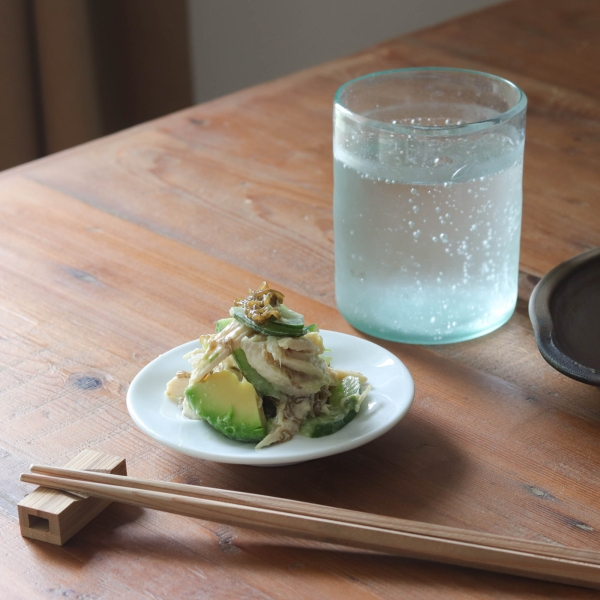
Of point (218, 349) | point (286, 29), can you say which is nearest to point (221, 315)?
point (218, 349)

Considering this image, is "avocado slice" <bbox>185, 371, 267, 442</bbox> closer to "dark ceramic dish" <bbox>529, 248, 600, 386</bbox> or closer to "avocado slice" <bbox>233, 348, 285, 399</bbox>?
"avocado slice" <bbox>233, 348, 285, 399</bbox>

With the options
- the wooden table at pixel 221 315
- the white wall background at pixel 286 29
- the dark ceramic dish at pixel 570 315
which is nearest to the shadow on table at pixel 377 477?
the wooden table at pixel 221 315

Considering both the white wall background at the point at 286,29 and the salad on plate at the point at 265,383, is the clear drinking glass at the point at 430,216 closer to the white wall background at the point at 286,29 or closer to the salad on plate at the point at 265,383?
the salad on plate at the point at 265,383

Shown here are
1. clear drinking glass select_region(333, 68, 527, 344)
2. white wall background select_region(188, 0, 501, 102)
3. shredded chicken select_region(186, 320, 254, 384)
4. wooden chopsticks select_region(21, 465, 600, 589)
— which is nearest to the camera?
wooden chopsticks select_region(21, 465, 600, 589)

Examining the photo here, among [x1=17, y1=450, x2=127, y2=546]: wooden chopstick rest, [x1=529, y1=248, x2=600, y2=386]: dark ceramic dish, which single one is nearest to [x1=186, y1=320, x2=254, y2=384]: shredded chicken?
[x1=17, y1=450, x2=127, y2=546]: wooden chopstick rest

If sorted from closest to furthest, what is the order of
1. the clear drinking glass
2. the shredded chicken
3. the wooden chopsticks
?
the wooden chopsticks
the shredded chicken
the clear drinking glass
